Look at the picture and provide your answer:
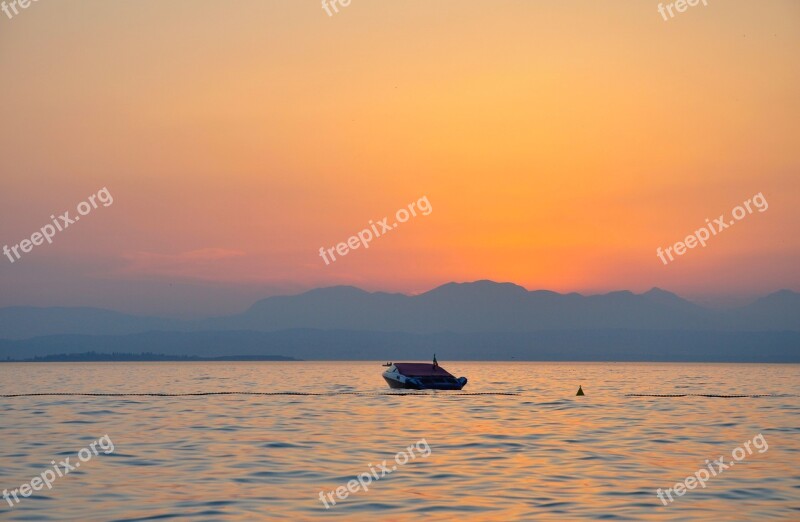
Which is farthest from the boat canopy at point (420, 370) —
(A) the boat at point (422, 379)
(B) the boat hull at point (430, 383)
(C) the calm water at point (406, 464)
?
(C) the calm water at point (406, 464)

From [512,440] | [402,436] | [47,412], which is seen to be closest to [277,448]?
[402,436]

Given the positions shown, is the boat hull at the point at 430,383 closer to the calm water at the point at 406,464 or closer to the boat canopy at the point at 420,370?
the boat canopy at the point at 420,370

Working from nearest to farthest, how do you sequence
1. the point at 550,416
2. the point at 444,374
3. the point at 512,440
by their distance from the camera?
the point at 512,440 < the point at 550,416 < the point at 444,374

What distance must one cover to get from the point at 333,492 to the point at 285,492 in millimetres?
1458

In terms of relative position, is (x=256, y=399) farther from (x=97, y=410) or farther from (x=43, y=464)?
(x=43, y=464)

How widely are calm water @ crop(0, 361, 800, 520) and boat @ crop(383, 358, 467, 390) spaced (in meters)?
33.0

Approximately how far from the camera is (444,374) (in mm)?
107000

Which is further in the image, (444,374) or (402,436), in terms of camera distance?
(444,374)

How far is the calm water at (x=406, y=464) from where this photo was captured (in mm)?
27094

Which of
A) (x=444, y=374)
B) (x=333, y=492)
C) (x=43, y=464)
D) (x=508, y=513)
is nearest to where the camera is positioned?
(x=508, y=513)

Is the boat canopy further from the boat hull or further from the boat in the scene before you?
the boat hull

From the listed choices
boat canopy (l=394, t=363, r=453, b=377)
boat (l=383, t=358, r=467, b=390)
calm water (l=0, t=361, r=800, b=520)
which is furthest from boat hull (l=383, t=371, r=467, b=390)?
calm water (l=0, t=361, r=800, b=520)

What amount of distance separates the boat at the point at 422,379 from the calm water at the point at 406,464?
108ft

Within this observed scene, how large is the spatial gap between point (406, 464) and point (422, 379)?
68059 millimetres
